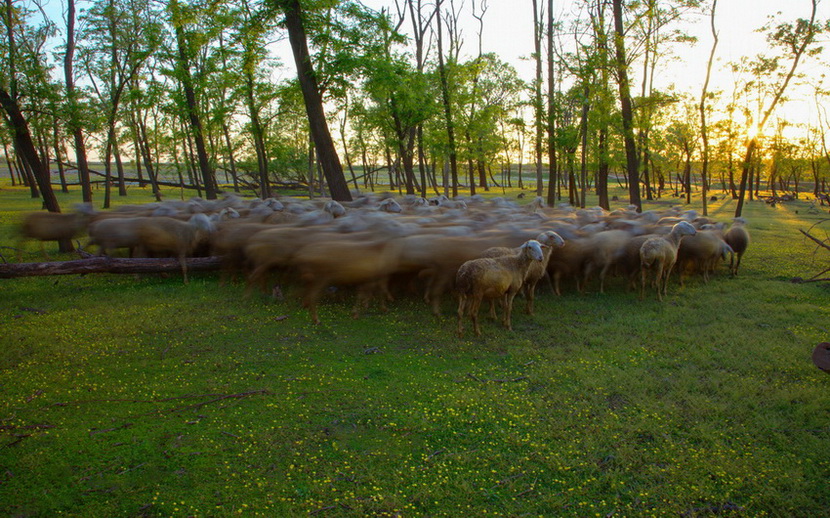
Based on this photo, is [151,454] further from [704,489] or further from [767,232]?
[767,232]

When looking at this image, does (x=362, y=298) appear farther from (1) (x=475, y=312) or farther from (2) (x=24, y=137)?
(2) (x=24, y=137)

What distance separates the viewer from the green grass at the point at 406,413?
3566mm

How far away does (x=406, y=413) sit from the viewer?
4742 millimetres

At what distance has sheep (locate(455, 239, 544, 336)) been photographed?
6.70m

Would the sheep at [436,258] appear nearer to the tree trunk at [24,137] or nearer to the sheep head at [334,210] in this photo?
the sheep head at [334,210]

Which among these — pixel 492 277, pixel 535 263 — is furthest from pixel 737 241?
pixel 492 277

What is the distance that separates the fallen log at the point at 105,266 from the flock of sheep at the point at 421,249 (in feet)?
0.90

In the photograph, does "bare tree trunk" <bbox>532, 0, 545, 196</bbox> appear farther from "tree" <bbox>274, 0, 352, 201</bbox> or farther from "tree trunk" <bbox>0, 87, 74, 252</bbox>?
"tree trunk" <bbox>0, 87, 74, 252</bbox>

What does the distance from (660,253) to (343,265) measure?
20.5 feet

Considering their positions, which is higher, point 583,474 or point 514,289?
point 514,289

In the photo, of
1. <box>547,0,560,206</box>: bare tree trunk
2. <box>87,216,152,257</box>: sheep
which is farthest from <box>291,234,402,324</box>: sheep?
<box>547,0,560,206</box>: bare tree trunk

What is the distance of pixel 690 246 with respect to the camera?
10.1m

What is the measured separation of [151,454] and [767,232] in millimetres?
22151

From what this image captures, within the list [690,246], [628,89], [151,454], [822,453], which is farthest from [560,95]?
[151,454]
